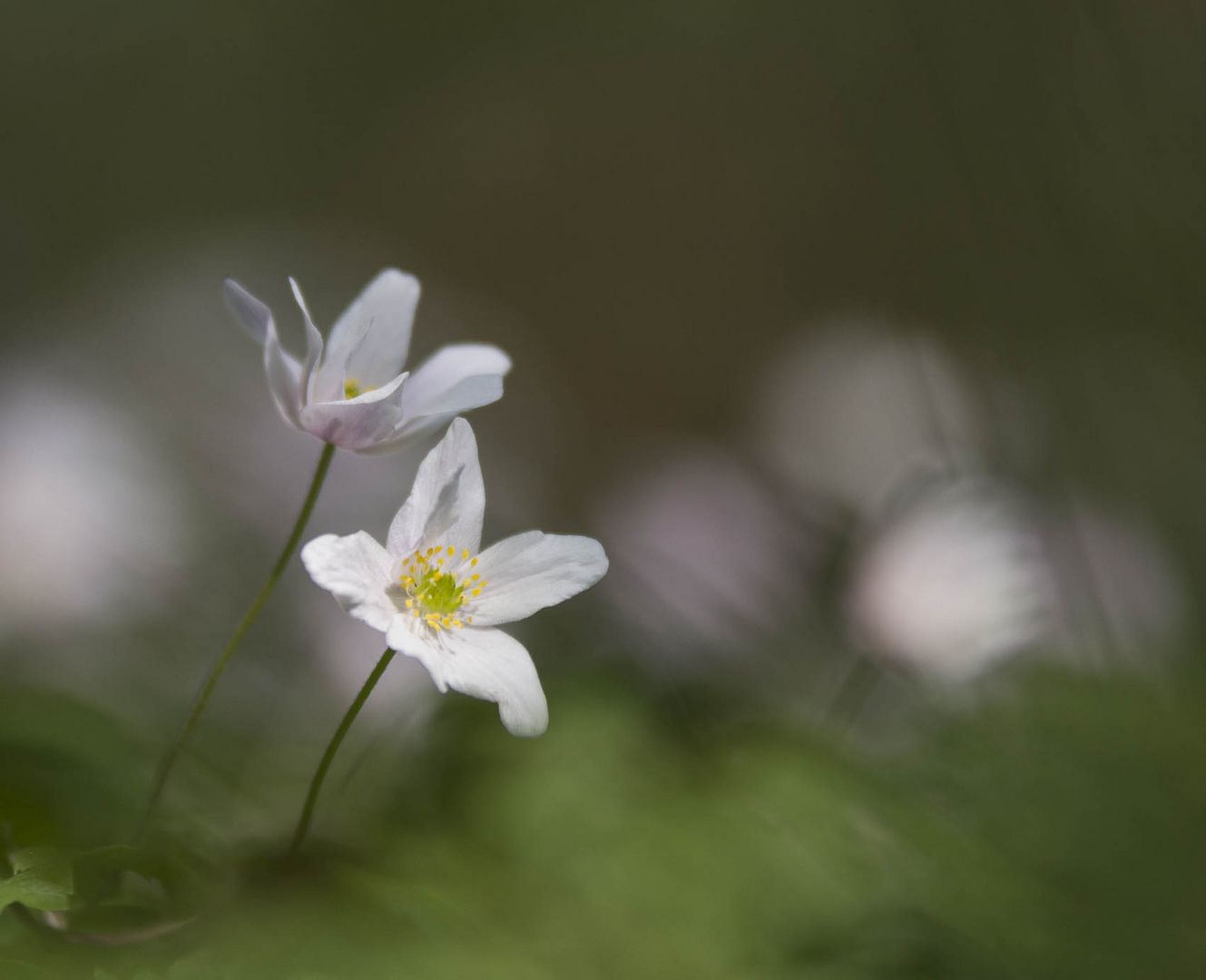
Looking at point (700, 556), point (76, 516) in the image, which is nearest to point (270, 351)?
point (76, 516)

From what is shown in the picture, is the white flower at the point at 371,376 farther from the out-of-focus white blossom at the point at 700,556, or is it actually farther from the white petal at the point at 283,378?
the out-of-focus white blossom at the point at 700,556

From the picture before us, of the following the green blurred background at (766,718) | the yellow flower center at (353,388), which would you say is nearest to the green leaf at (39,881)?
the green blurred background at (766,718)

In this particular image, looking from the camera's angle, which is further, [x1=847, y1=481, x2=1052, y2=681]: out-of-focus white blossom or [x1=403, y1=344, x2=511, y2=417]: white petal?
[x1=847, y1=481, x2=1052, y2=681]: out-of-focus white blossom

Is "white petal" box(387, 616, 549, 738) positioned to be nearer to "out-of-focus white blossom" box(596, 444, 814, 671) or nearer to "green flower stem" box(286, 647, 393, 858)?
"green flower stem" box(286, 647, 393, 858)

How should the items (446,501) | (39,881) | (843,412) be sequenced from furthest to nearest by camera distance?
1. (843,412)
2. (446,501)
3. (39,881)

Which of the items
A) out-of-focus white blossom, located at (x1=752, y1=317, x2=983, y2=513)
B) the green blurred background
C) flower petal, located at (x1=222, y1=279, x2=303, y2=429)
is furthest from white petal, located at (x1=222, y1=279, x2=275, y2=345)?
out-of-focus white blossom, located at (x1=752, y1=317, x2=983, y2=513)

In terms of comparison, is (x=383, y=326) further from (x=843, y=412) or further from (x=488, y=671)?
(x=843, y=412)

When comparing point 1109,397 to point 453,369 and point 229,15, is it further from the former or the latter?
→ point 229,15
